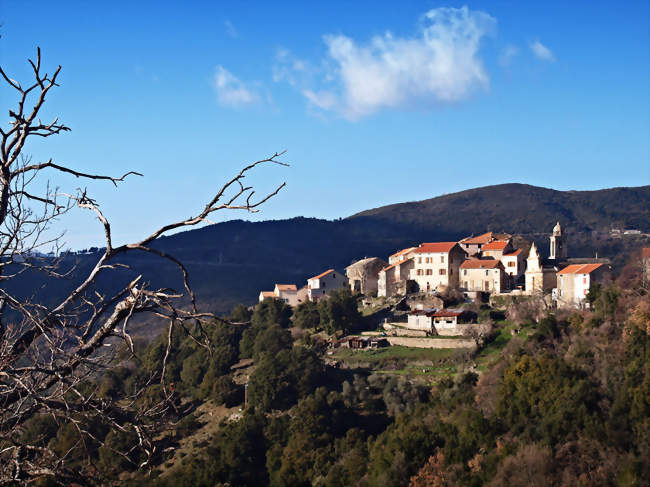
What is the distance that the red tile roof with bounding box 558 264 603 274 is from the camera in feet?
156

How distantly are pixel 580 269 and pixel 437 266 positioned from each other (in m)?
10.1

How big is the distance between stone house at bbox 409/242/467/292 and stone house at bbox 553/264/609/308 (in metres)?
7.56

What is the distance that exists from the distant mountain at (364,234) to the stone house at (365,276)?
43.2 m

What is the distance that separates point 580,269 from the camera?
1901 inches

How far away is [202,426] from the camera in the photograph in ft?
158

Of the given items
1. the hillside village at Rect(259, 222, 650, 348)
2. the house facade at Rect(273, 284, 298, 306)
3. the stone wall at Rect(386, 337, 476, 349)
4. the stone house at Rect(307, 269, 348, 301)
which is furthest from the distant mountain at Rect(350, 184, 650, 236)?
the stone wall at Rect(386, 337, 476, 349)

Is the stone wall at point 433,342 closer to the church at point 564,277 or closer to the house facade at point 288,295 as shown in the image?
the church at point 564,277

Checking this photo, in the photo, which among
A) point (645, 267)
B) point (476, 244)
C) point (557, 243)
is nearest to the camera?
point (645, 267)

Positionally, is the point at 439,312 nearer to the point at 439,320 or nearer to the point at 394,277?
the point at 439,320

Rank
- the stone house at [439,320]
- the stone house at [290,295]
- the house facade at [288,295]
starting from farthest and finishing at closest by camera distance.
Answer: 1. the house facade at [288,295]
2. the stone house at [290,295]
3. the stone house at [439,320]

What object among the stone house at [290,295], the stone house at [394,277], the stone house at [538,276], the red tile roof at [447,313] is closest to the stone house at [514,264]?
the stone house at [538,276]

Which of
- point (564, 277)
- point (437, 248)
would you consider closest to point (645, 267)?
point (564, 277)

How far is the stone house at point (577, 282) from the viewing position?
155 ft

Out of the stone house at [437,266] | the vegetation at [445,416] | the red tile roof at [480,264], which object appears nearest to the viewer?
the vegetation at [445,416]
